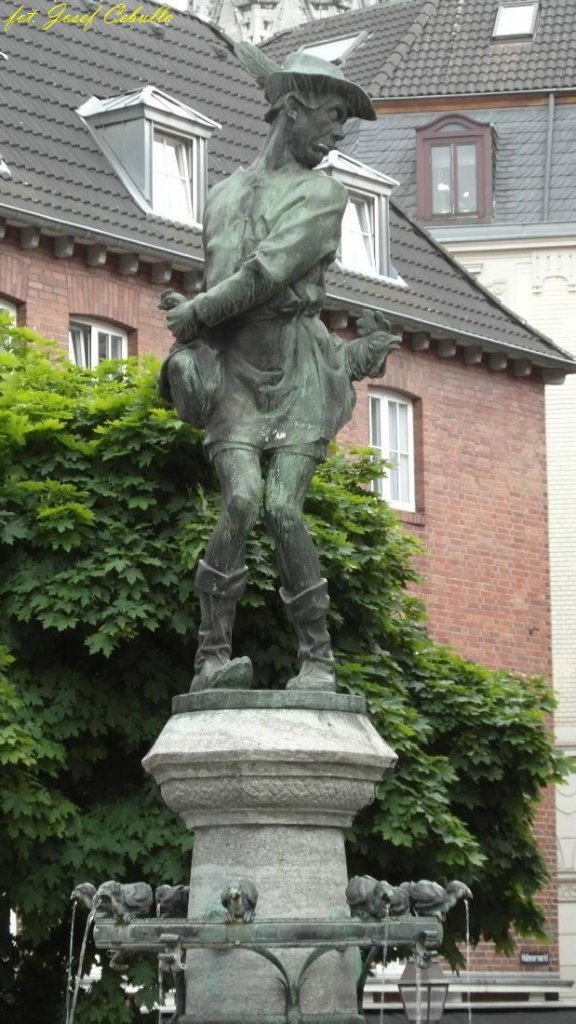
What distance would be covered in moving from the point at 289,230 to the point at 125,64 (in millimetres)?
26274

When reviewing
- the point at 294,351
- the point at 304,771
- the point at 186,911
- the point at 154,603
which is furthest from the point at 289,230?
the point at 154,603

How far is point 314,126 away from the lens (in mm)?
9727

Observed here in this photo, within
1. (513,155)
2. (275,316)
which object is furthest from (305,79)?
(513,155)

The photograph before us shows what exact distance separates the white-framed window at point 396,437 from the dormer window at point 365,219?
1760 mm

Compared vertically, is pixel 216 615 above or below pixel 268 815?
above

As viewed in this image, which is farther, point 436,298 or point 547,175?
point 547,175

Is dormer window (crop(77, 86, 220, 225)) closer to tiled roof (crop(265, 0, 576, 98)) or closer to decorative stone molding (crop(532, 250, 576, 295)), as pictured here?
tiled roof (crop(265, 0, 576, 98))

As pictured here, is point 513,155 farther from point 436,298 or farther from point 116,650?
point 116,650

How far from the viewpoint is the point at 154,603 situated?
2184 centimetres

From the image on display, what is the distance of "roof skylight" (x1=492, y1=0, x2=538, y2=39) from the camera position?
44.5 metres

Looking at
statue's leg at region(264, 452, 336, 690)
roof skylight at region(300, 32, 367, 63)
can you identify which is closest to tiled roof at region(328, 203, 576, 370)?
roof skylight at region(300, 32, 367, 63)

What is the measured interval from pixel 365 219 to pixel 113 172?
5.65 m

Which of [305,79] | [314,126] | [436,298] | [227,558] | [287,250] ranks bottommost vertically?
[227,558]

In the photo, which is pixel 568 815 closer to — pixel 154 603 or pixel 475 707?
pixel 475 707
